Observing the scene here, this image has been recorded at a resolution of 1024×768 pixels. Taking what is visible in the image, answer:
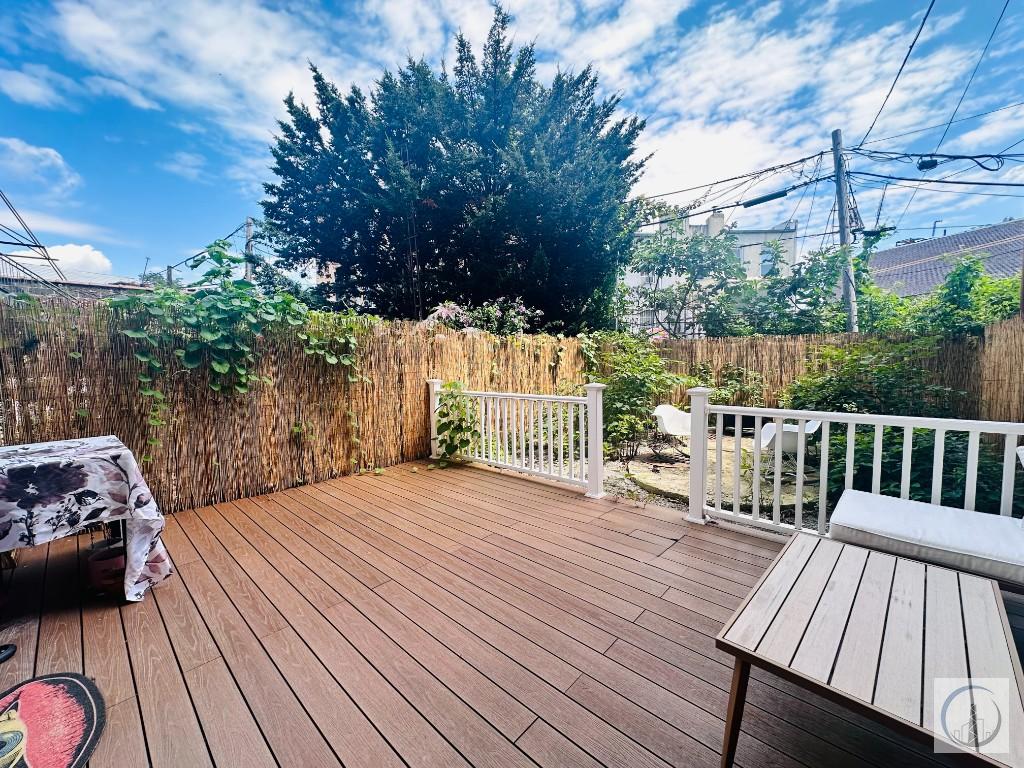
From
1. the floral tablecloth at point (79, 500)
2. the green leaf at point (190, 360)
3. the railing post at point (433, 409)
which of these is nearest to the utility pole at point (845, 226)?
the railing post at point (433, 409)

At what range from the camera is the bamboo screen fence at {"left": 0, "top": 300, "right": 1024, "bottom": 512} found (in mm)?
2697

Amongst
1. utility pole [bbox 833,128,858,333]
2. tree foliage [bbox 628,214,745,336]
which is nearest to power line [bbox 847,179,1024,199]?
utility pole [bbox 833,128,858,333]

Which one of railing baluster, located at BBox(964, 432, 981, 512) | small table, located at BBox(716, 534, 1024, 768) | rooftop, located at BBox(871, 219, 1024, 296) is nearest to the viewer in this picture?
small table, located at BBox(716, 534, 1024, 768)

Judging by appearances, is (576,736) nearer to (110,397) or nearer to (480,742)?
(480,742)

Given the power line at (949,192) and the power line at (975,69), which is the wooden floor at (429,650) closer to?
the power line at (975,69)

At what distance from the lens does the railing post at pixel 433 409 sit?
469 centimetres

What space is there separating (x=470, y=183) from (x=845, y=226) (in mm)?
7360

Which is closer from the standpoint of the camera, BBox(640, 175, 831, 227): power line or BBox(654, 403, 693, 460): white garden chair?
BBox(654, 403, 693, 460): white garden chair

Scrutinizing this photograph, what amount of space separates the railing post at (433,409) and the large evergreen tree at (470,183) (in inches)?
178

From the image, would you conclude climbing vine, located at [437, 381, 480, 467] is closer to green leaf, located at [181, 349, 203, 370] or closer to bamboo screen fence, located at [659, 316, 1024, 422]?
green leaf, located at [181, 349, 203, 370]

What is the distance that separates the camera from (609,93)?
9.02 metres

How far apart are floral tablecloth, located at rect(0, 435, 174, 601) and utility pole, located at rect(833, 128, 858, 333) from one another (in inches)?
370

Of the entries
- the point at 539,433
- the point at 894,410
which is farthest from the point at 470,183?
the point at 894,410

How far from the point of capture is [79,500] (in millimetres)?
1858
